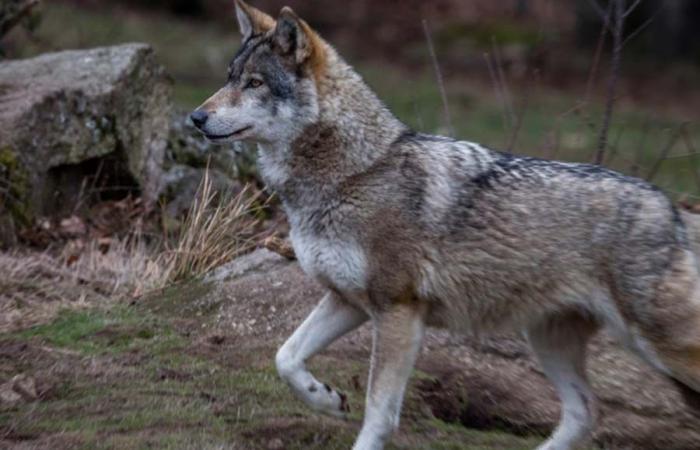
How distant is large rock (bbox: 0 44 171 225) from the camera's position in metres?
9.87

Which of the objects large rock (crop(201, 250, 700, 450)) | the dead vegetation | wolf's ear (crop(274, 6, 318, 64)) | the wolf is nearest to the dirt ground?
Result: large rock (crop(201, 250, 700, 450))

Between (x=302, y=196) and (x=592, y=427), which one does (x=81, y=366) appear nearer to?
(x=302, y=196)

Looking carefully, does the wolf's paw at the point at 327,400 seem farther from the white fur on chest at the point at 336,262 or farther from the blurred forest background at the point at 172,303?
the white fur on chest at the point at 336,262

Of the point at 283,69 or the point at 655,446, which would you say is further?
the point at 655,446

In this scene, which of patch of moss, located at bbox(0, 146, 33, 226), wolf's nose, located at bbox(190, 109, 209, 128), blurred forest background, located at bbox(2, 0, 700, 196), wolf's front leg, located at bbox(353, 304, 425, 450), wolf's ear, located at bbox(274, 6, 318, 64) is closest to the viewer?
wolf's front leg, located at bbox(353, 304, 425, 450)

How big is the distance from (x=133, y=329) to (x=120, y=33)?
48.7 ft

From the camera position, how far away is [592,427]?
6.87 m

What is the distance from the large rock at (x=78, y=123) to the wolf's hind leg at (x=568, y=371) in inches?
182

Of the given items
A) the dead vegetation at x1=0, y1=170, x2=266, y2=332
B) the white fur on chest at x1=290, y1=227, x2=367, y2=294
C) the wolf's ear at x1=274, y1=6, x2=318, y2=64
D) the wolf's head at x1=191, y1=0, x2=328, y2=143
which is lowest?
the dead vegetation at x1=0, y1=170, x2=266, y2=332

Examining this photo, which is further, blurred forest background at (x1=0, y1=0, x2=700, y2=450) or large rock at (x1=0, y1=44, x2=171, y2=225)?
large rock at (x1=0, y1=44, x2=171, y2=225)

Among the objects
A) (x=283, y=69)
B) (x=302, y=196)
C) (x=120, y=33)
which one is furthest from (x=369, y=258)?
(x=120, y=33)

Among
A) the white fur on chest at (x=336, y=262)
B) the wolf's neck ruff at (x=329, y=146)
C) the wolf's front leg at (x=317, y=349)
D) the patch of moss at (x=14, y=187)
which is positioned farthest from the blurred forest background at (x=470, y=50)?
the white fur on chest at (x=336, y=262)

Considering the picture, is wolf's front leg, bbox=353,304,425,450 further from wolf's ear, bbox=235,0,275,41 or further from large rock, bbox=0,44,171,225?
large rock, bbox=0,44,171,225

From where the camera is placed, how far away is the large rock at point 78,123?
9867 millimetres
